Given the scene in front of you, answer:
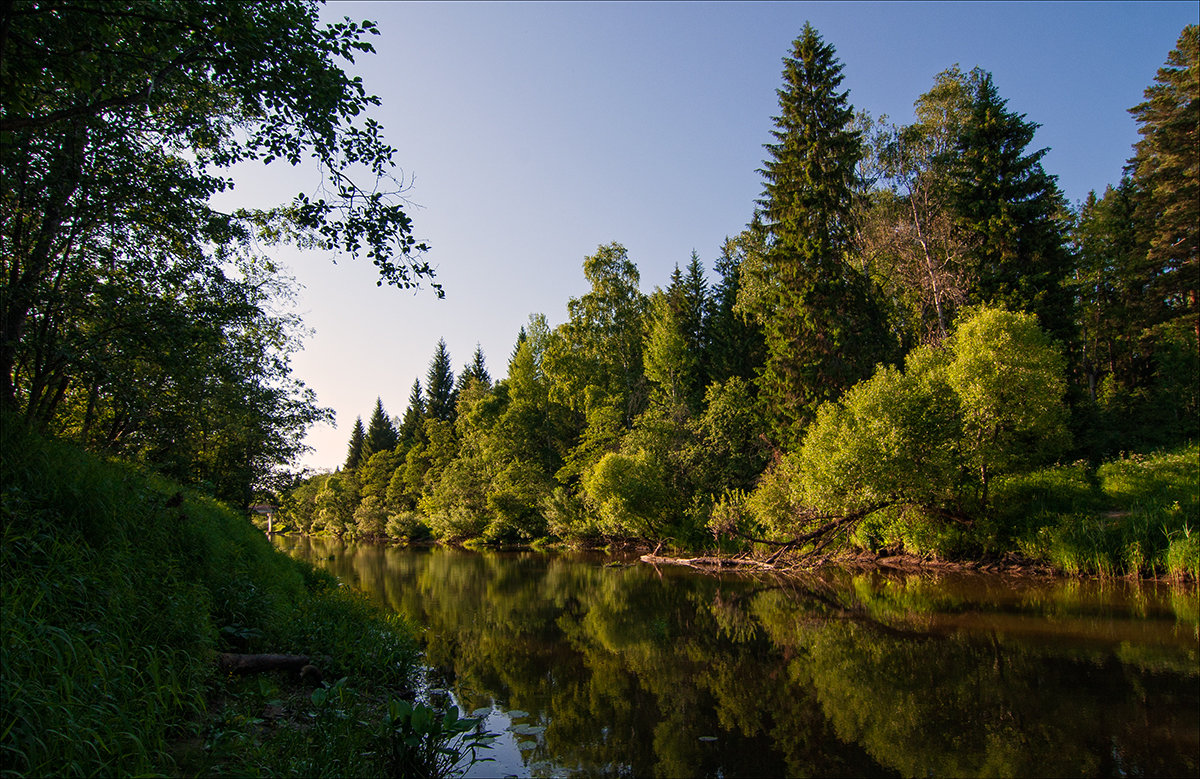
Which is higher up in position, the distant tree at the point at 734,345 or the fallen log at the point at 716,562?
the distant tree at the point at 734,345

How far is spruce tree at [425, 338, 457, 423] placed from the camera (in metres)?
73.5

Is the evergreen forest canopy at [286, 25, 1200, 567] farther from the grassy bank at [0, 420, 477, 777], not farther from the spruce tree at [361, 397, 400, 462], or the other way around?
the spruce tree at [361, 397, 400, 462]

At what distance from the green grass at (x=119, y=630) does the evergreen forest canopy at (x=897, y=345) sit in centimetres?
1601

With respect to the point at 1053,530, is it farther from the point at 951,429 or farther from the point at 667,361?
the point at 667,361

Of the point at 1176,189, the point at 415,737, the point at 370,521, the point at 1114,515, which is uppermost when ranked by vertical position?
the point at 1176,189

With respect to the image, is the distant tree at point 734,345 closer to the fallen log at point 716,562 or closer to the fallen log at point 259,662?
→ the fallen log at point 716,562

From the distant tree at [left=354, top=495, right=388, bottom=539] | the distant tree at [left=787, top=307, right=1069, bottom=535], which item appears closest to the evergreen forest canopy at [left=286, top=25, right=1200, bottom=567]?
the distant tree at [left=787, top=307, right=1069, bottom=535]

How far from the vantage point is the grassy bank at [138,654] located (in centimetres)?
375

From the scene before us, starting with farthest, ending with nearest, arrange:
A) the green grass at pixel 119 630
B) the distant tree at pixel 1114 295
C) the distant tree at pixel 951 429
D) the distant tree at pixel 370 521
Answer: the distant tree at pixel 370 521 → the distant tree at pixel 1114 295 → the distant tree at pixel 951 429 → the green grass at pixel 119 630

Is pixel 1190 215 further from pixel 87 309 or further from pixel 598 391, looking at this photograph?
pixel 87 309

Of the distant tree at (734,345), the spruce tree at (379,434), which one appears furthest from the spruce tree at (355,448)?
the distant tree at (734,345)

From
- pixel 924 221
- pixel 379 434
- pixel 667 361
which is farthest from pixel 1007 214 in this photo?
pixel 379 434

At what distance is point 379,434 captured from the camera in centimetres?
8200

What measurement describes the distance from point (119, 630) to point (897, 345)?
93.9 feet
